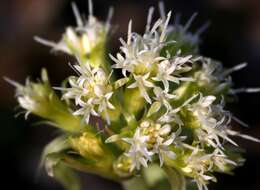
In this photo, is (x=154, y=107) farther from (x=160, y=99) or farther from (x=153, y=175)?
(x=153, y=175)

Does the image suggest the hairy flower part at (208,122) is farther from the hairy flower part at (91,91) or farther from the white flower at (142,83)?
the hairy flower part at (91,91)

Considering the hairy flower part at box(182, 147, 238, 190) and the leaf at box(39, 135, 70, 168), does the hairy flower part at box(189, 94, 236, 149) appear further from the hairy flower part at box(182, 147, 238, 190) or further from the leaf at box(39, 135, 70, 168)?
the leaf at box(39, 135, 70, 168)

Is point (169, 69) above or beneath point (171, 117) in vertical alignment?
above

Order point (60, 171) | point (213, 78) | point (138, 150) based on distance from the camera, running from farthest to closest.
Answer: point (60, 171), point (213, 78), point (138, 150)

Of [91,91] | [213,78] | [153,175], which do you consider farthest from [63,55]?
[91,91]

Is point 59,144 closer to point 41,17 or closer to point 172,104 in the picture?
point 172,104

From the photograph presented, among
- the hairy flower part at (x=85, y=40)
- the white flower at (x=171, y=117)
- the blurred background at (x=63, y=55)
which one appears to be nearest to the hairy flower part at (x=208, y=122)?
the white flower at (x=171, y=117)

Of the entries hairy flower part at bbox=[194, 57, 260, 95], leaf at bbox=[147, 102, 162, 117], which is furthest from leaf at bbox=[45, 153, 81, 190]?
hairy flower part at bbox=[194, 57, 260, 95]
